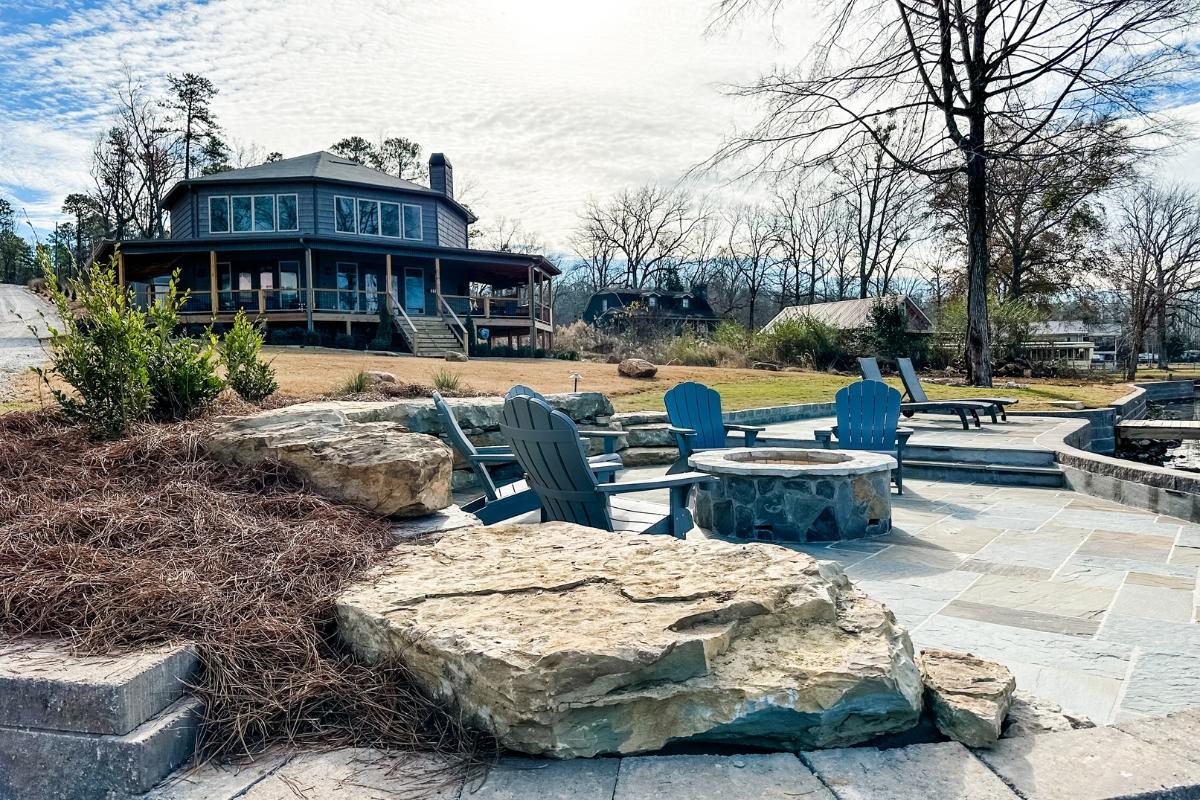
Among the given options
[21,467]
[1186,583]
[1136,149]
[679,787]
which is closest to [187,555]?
[21,467]

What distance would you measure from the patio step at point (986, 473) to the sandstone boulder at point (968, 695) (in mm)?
5415

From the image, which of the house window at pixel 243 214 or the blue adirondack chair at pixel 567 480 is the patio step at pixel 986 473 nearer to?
the blue adirondack chair at pixel 567 480

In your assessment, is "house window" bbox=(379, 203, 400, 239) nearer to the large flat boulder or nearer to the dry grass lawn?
the dry grass lawn

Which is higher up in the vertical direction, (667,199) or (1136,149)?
(667,199)

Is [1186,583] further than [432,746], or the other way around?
[1186,583]

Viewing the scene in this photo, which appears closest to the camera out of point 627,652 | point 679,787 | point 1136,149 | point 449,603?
point 679,787

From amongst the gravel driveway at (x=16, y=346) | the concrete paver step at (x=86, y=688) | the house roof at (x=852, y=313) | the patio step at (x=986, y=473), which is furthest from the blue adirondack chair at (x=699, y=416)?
the house roof at (x=852, y=313)

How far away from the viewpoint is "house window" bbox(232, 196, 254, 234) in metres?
23.5

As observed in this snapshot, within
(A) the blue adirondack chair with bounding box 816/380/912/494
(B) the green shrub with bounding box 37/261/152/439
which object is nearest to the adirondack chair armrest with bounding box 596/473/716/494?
(B) the green shrub with bounding box 37/261/152/439

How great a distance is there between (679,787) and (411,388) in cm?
685

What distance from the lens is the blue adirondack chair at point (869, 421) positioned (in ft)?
20.4

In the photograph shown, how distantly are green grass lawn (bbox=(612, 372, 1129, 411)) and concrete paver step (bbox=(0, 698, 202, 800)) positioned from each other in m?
8.51

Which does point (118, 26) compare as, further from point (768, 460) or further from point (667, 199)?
point (667, 199)

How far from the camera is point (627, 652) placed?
188 cm
